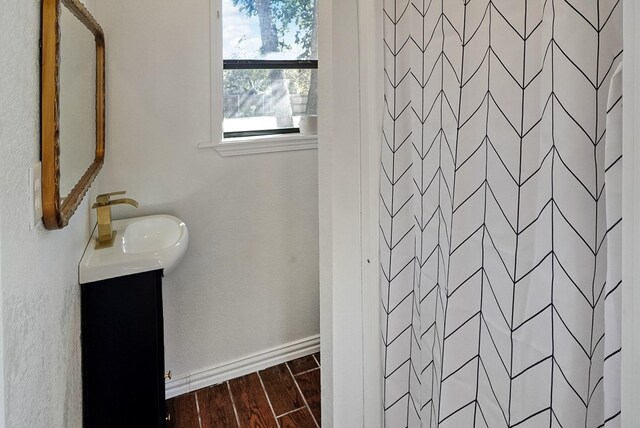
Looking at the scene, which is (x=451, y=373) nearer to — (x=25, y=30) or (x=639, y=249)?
(x=639, y=249)

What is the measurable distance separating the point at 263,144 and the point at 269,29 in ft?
2.00

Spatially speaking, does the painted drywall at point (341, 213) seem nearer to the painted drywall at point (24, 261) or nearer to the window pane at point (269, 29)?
the painted drywall at point (24, 261)

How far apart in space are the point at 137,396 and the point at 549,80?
170cm

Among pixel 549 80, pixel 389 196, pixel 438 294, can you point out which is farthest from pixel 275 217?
pixel 549 80

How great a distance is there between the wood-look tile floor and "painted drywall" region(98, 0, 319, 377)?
141mm

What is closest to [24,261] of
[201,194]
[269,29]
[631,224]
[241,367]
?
[631,224]

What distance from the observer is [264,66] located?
2.32 meters

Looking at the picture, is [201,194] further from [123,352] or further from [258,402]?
[258,402]

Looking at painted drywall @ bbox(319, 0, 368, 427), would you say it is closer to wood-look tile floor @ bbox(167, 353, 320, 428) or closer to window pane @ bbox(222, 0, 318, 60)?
wood-look tile floor @ bbox(167, 353, 320, 428)

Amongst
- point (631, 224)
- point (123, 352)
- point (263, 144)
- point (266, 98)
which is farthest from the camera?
point (266, 98)

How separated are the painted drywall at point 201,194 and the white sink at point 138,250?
0.12 m

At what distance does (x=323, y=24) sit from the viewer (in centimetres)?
133

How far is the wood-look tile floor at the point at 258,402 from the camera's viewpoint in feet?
6.66

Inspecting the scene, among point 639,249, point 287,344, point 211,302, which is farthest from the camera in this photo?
point 287,344
